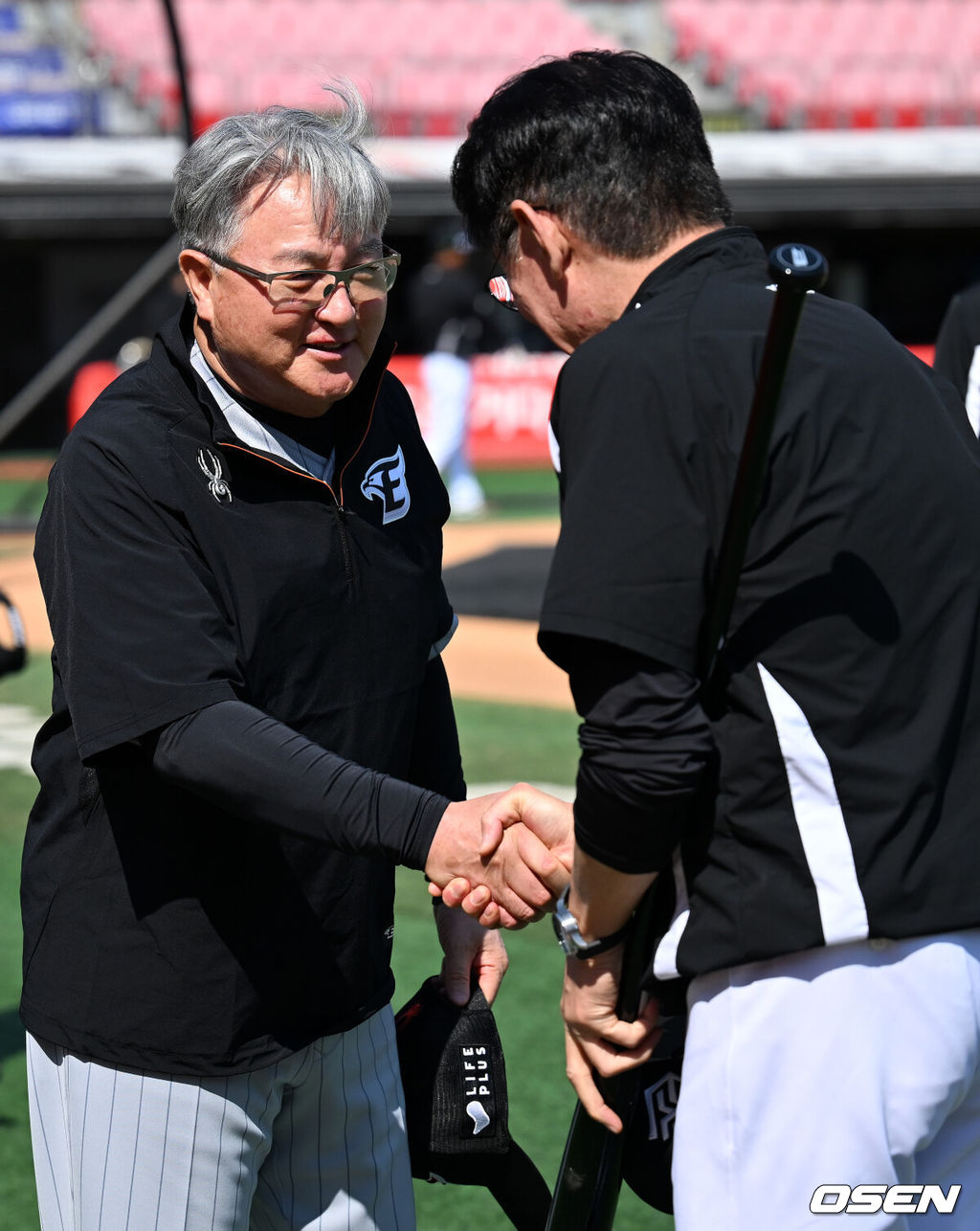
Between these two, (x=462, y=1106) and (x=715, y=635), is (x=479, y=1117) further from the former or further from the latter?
(x=715, y=635)

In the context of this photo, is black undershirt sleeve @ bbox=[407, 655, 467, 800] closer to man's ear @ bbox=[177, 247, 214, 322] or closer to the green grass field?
man's ear @ bbox=[177, 247, 214, 322]

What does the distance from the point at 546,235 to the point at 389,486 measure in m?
0.59

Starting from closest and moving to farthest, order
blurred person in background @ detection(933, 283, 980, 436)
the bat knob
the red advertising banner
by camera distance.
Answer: the bat knob < blurred person in background @ detection(933, 283, 980, 436) < the red advertising banner

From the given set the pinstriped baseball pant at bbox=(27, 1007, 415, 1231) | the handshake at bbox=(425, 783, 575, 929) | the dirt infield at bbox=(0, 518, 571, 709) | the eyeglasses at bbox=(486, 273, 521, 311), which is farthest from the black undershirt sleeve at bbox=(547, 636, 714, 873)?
the dirt infield at bbox=(0, 518, 571, 709)

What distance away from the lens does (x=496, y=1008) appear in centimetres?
449

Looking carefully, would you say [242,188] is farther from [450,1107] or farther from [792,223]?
[792,223]

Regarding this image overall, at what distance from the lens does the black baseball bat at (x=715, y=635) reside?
158cm

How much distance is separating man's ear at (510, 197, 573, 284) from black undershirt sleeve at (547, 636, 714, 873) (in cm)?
54

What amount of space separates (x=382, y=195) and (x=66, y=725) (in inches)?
36.2

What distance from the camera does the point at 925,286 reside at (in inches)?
901

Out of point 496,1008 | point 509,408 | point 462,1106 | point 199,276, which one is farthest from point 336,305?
point 509,408

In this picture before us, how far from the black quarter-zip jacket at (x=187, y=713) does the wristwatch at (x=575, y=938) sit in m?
0.23

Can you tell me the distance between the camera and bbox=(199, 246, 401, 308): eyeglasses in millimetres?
2166

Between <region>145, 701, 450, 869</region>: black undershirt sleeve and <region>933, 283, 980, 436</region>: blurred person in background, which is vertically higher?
<region>145, 701, 450, 869</region>: black undershirt sleeve
